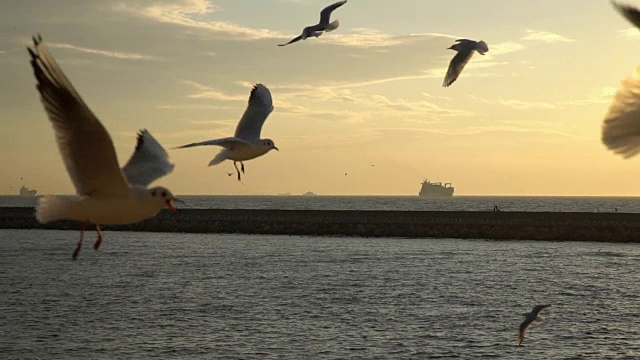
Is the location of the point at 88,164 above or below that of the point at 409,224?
above

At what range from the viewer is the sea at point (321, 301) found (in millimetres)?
42188

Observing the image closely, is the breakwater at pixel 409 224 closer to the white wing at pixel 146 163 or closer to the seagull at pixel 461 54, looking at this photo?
the seagull at pixel 461 54

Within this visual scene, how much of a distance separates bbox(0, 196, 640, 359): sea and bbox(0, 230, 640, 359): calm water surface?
12 centimetres

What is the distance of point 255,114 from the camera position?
10.6 meters

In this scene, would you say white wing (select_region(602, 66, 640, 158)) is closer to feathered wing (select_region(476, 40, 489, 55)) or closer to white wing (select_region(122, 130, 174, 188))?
white wing (select_region(122, 130, 174, 188))

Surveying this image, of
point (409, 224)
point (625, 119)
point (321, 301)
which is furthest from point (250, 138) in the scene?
point (409, 224)

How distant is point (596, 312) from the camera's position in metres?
54.0

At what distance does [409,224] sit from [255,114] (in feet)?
316

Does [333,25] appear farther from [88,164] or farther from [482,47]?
[88,164]

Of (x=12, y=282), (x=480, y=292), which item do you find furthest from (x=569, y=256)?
(x=12, y=282)

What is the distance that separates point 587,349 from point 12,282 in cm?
4497

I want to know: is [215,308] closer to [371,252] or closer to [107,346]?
[107,346]

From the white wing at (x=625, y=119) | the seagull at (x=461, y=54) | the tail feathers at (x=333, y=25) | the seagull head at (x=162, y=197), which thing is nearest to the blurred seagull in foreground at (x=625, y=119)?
the white wing at (x=625, y=119)

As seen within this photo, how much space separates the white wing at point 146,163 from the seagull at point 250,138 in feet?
1.46
